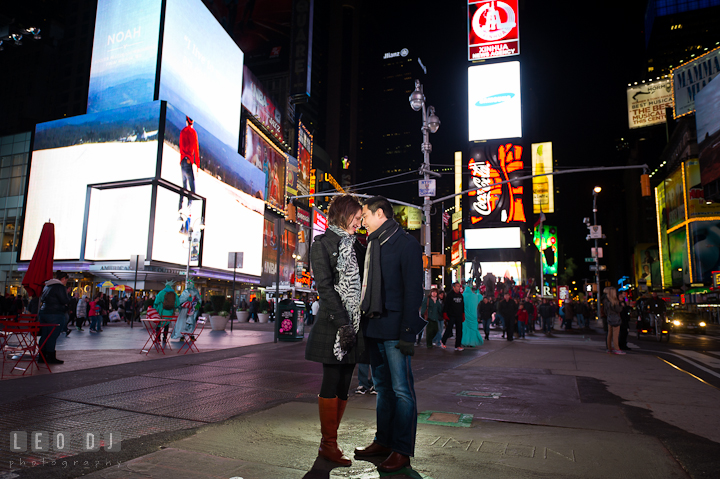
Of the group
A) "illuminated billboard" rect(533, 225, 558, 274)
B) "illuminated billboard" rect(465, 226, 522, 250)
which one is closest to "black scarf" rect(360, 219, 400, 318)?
"illuminated billboard" rect(465, 226, 522, 250)

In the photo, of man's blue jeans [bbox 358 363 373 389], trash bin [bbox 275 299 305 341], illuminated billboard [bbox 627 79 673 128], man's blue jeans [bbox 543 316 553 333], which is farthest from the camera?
illuminated billboard [bbox 627 79 673 128]

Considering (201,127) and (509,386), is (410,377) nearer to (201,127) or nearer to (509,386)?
(509,386)

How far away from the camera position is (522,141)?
2028 inches

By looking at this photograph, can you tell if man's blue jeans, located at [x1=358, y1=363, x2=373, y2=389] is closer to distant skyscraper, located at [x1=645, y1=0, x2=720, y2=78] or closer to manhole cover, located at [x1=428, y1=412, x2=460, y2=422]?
manhole cover, located at [x1=428, y1=412, x2=460, y2=422]

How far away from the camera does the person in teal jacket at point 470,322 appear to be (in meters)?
14.4

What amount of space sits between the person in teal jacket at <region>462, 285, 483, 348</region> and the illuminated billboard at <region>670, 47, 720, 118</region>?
45.7 m

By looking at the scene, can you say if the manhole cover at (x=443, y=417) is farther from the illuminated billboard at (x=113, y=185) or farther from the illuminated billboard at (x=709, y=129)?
the illuminated billboard at (x=709, y=129)

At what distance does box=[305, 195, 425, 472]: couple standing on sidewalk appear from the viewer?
340 centimetres

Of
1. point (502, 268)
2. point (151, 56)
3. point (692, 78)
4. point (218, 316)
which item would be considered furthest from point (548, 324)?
point (692, 78)

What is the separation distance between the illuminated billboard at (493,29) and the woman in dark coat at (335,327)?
5695 centimetres

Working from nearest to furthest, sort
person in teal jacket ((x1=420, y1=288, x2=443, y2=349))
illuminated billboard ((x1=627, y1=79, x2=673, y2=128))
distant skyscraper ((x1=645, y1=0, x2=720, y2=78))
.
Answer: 1. person in teal jacket ((x1=420, y1=288, x2=443, y2=349))
2. illuminated billboard ((x1=627, y1=79, x2=673, y2=128))
3. distant skyscraper ((x1=645, y1=0, x2=720, y2=78))

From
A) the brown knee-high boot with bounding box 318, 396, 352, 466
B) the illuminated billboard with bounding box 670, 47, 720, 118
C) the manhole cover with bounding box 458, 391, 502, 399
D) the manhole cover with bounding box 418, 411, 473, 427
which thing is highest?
the illuminated billboard with bounding box 670, 47, 720, 118

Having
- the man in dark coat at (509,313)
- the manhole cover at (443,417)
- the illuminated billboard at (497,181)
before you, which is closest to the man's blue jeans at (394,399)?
the manhole cover at (443,417)

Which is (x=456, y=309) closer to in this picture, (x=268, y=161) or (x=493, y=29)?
(x=493, y=29)
